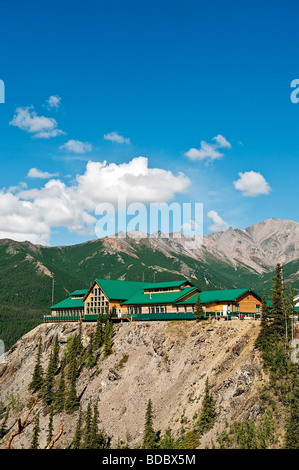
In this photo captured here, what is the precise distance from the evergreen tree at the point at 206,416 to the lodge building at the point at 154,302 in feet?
74.3

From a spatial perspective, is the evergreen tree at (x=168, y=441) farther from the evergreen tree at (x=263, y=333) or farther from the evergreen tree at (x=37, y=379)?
the evergreen tree at (x=37, y=379)

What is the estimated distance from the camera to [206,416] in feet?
184

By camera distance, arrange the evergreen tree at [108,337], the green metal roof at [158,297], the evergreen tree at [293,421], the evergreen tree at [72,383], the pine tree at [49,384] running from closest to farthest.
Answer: the evergreen tree at [293,421]
the evergreen tree at [72,383]
the pine tree at [49,384]
the evergreen tree at [108,337]
the green metal roof at [158,297]

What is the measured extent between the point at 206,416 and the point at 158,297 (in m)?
40.6

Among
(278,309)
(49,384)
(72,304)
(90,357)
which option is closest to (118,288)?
(72,304)

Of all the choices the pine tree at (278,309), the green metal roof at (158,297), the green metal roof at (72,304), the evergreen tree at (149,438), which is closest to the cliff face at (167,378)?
the evergreen tree at (149,438)

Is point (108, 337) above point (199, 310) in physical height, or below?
below

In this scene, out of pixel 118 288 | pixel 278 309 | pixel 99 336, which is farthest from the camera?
pixel 118 288

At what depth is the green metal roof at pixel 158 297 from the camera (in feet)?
296

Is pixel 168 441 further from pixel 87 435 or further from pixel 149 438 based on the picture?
pixel 87 435

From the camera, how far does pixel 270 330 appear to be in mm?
61094

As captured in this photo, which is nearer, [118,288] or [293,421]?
[293,421]

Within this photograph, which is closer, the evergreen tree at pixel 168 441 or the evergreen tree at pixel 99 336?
the evergreen tree at pixel 168 441
